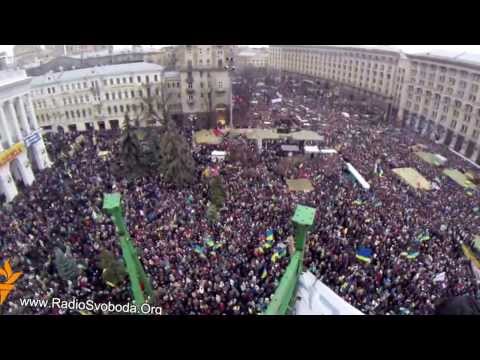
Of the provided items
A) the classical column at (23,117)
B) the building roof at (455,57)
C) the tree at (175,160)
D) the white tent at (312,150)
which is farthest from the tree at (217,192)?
the building roof at (455,57)

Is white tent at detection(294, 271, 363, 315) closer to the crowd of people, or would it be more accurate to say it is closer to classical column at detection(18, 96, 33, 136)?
the crowd of people

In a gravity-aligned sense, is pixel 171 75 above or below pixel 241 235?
above

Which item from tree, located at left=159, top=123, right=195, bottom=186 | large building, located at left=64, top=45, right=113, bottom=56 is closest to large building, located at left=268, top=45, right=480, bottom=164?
tree, located at left=159, top=123, right=195, bottom=186

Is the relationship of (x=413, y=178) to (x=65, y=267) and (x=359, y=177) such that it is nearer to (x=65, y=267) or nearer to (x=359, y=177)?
(x=359, y=177)

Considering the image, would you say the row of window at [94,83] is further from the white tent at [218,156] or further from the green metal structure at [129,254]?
the green metal structure at [129,254]

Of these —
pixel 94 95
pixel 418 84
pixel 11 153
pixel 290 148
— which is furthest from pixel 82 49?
pixel 418 84

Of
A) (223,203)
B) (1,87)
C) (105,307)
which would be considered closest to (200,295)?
(105,307)
